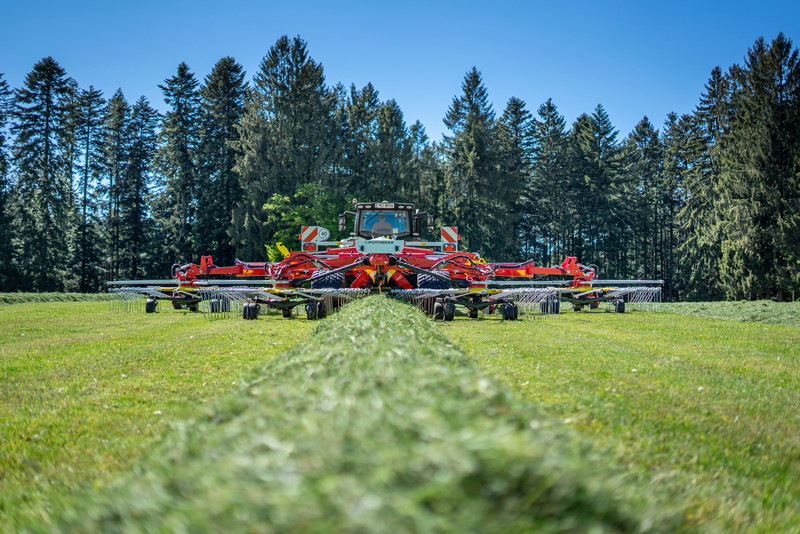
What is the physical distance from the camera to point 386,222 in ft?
49.5

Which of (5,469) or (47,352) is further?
(47,352)

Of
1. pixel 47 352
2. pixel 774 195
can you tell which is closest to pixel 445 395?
pixel 47 352

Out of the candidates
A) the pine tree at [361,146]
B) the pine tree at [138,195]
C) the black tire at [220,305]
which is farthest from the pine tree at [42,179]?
the black tire at [220,305]

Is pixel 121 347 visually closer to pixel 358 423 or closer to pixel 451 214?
pixel 358 423

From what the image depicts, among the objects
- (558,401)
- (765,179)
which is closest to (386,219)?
(558,401)

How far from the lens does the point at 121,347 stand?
274 inches

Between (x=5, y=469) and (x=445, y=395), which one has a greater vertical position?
(x=445, y=395)

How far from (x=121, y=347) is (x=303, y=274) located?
16.4 feet

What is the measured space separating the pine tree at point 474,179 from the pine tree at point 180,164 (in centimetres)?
1919

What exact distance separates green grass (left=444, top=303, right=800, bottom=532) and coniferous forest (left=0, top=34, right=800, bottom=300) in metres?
23.7

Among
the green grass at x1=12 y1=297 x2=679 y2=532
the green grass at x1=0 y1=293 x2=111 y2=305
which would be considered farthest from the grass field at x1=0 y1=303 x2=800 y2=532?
the green grass at x1=0 y1=293 x2=111 y2=305

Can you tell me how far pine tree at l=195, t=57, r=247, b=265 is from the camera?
35750 mm

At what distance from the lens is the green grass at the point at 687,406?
2.48 metres

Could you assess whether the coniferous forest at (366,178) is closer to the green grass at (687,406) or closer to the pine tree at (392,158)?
the pine tree at (392,158)
